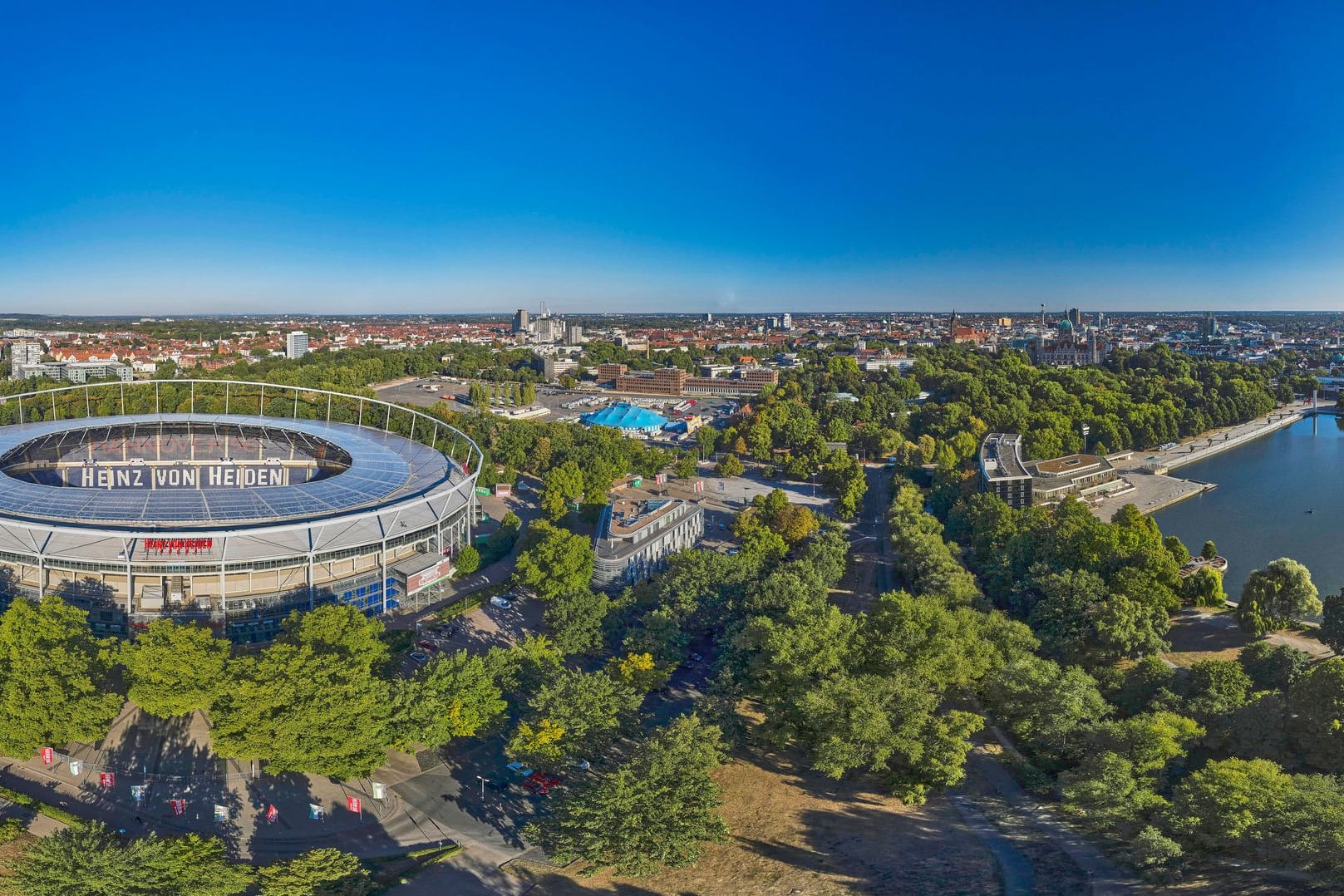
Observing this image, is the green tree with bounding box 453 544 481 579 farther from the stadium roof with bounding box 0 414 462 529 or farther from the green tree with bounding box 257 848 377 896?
the green tree with bounding box 257 848 377 896

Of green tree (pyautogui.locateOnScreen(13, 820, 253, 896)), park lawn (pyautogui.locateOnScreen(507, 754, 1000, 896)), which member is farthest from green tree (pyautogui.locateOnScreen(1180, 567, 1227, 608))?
green tree (pyautogui.locateOnScreen(13, 820, 253, 896))

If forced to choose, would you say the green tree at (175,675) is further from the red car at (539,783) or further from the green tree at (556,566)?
the green tree at (556,566)

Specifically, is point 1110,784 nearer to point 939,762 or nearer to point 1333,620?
point 939,762

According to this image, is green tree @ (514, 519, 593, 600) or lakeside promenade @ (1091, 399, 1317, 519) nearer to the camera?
green tree @ (514, 519, 593, 600)

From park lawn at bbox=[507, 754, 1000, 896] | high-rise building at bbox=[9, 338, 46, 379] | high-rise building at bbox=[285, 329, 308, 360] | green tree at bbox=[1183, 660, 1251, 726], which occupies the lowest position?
park lawn at bbox=[507, 754, 1000, 896]

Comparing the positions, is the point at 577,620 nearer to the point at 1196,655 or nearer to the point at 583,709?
the point at 583,709

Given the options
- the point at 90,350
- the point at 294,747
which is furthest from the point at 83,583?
the point at 90,350

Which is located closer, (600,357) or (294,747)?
(294,747)
